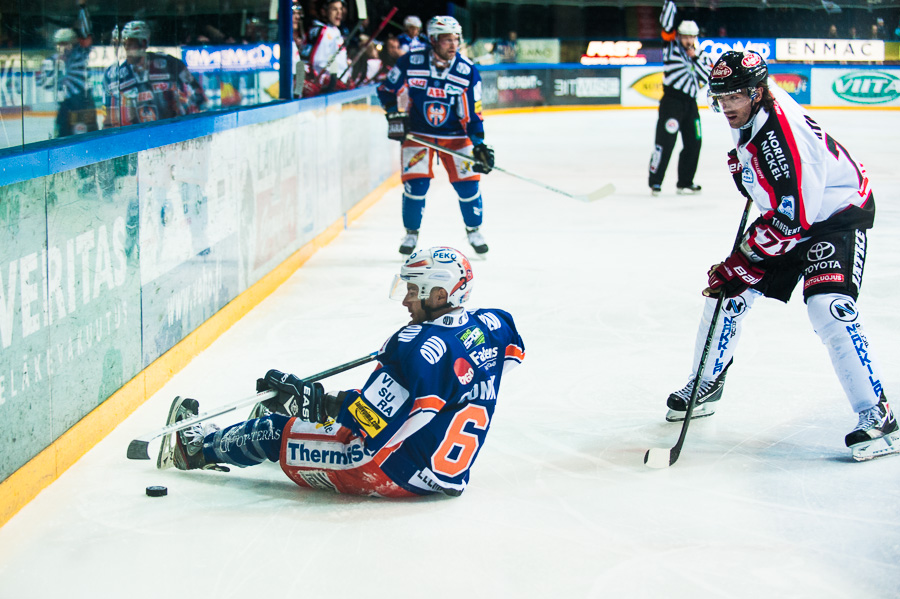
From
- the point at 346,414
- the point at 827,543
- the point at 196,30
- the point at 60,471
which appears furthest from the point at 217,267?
the point at 827,543

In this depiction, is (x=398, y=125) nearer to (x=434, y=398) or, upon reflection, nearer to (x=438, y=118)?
(x=438, y=118)

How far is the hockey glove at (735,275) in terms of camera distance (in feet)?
10.4

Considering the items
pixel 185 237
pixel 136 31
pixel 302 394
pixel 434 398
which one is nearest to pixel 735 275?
pixel 434 398

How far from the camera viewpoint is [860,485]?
2.94 meters

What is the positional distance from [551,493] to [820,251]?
42.5 inches

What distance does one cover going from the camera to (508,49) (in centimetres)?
1866

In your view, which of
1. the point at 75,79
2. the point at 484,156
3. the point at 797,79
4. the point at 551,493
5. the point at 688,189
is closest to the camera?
the point at 551,493

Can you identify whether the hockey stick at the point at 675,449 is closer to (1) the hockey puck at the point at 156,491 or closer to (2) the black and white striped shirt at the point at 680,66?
(1) the hockey puck at the point at 156,491

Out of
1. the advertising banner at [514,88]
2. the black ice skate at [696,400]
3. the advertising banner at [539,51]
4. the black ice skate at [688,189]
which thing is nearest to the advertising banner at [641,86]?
the advertising banner at [514,88]

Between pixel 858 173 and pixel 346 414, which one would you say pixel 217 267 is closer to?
pixel 346 414

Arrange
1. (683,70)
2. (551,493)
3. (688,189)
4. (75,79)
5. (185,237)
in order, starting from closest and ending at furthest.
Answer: (551,493) → (75,79) → (185,237) → (683,70) → (688,189)

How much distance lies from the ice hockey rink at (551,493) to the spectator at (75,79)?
0.98 metres

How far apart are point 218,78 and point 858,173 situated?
3.41 m

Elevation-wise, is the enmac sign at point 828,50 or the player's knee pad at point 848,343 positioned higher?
the enmac sign at point 828,50
